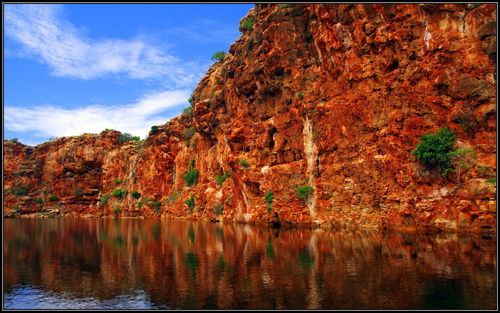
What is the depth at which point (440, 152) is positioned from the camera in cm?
3078

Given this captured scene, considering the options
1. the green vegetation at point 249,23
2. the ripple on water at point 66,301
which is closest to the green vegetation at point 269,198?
the green vegetation at point 249,23

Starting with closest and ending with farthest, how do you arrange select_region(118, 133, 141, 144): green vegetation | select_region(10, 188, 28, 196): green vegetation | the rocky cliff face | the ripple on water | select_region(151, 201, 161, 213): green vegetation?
the ripple on water < the rocky cliff face < select_region(151, 201, 161, 213): green vegetation < select_region(10, 188, 28, 196): green vegetation < select_region(118, 133, 141, 144): green vegetation

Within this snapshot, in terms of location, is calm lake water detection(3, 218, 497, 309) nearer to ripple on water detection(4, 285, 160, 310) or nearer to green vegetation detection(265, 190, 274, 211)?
ripple on water detection(4, 285, 160, 310)

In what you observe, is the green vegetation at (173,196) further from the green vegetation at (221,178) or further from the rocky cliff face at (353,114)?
the green vegetation at (221,178)

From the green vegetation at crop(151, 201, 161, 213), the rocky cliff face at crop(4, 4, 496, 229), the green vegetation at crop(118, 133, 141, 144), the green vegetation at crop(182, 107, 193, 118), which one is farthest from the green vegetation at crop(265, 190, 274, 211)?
the green vegetation at crop(118, 133, 141, 144)

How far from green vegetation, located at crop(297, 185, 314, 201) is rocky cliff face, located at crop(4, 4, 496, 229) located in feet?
1.44

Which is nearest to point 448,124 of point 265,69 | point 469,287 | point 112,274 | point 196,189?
point 469,287

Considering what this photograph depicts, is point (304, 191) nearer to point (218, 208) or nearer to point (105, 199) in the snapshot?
point (218, 208)

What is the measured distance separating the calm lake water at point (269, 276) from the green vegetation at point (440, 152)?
6.94 m

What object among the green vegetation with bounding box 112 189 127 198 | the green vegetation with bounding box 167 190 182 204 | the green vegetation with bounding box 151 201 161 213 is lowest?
the green vegetation with bounding box 151 201 161 213

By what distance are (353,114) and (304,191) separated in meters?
11.0

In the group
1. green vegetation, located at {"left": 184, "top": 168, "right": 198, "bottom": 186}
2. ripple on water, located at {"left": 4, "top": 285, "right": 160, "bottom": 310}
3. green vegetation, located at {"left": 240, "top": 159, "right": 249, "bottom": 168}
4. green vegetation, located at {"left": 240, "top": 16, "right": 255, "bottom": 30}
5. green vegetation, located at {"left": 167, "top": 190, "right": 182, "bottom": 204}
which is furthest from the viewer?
green vegetation, located at {"left": 167, "top": 190, "right": 182, "bottom": 204}

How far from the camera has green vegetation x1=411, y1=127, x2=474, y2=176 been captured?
97.9 feet

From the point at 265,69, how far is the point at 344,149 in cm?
1828
